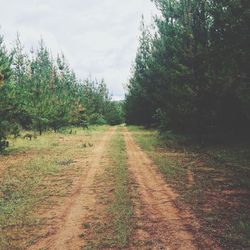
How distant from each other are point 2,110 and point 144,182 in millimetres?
9870

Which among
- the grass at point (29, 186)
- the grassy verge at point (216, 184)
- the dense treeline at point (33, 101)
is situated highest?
the dense treeline at point (33, 101)

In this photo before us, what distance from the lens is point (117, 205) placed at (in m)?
9.38

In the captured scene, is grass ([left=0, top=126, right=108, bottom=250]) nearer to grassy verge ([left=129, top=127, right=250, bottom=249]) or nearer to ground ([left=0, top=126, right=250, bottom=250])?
ground ([left=0, top=126, right=250, bottom=250])

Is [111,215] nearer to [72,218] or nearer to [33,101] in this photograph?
[72,218]

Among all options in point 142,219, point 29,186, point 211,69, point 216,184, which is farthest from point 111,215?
point 211,69

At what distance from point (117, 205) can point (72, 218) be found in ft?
4.47

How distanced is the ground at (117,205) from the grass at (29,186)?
2 cm

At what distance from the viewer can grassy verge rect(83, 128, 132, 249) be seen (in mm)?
6949

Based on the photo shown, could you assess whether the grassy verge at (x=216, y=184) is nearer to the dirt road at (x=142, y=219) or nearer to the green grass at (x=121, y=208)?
the dirt road at (x=142, y=219)

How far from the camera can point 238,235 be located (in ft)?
23.4

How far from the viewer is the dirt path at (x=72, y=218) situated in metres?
6.86

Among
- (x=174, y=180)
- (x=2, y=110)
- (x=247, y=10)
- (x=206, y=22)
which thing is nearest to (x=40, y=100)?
(x=2, y=110)

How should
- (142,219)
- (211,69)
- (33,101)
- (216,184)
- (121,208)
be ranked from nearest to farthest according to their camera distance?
(142,219)
(121,208)
(216,184)
(211,69)
(33,101)

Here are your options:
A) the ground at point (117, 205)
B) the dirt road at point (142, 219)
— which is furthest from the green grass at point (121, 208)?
the dirt road at point (142, 219)
